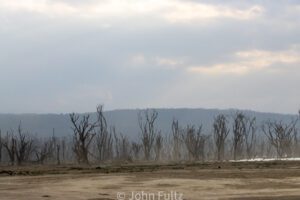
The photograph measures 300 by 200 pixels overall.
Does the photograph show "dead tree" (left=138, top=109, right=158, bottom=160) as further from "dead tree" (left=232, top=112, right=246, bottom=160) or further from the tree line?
"dead tree" (left=232, top=112, right=246, bottom=160)

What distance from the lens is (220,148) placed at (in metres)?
60.5

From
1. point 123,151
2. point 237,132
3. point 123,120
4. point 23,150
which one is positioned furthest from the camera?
point 123,120

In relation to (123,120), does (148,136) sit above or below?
below

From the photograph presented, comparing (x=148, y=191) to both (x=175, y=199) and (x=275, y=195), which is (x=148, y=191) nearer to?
(x=175, y=199)

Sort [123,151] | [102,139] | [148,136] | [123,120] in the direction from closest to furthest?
[102,139] → [123,151] → [148,136] → [123,120]

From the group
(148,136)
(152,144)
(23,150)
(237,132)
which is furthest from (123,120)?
(23,150)

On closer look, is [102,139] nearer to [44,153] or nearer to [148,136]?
[44,153]

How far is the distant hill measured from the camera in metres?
157

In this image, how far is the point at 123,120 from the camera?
6511 inches

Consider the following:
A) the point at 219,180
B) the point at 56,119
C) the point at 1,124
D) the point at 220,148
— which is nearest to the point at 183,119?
the point at 56,119

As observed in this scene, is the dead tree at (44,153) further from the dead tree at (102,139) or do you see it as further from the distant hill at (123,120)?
the distant hill at (123,120)

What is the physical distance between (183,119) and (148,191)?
5869 inches

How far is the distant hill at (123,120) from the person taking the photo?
15662 centimetres

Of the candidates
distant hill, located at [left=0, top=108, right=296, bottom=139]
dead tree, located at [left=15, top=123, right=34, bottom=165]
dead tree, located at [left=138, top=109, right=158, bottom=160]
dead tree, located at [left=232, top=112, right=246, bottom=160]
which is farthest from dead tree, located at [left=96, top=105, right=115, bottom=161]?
distant hill, located at [left=0, top=108, right=296, bottom=139]
